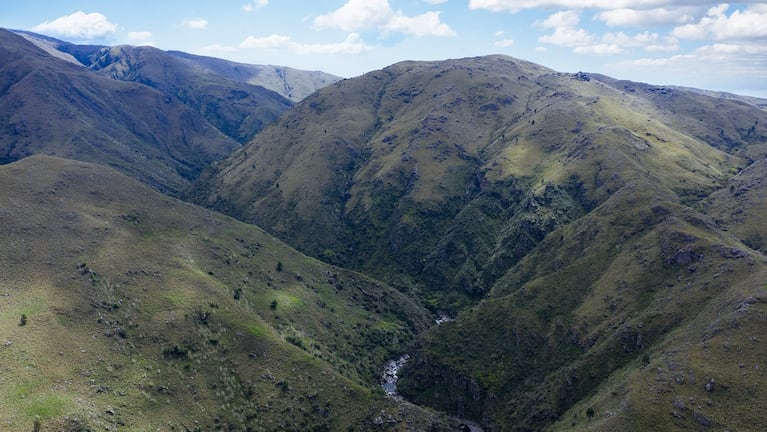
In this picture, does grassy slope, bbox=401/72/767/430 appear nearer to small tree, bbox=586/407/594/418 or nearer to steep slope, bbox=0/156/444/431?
small tree, bbox=586/407/594/418

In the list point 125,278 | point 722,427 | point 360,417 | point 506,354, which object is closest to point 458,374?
point 506,354

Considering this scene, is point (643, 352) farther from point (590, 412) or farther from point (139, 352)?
point (139, 352)

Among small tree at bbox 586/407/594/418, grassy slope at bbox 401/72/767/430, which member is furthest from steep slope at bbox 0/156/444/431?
small tree at bbox 586/407/594/418

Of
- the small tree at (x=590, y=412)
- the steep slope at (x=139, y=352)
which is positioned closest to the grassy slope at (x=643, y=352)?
the small tree at (x=590, y=412)

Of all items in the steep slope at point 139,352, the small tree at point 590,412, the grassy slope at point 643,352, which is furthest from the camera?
the small tree at point 590,412

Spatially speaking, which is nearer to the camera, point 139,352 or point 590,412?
point 590,412

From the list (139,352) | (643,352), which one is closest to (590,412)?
(643,352)

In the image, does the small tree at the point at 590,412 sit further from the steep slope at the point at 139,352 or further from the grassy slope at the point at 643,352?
the steep slope at the point at 139,352

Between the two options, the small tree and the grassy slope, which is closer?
the grassy slope

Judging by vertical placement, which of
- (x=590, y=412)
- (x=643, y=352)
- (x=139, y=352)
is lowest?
(x=590, y=412)

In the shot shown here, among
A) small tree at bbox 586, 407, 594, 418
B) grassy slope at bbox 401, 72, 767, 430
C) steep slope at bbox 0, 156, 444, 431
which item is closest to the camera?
grassy slope at bbox 401, 72, 767, 430

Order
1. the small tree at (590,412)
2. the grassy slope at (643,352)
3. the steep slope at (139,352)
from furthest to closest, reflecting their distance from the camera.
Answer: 1. the small tree at (590,412)
2. the steep slope at (139,352)
3. the grassy slope at (643,352)

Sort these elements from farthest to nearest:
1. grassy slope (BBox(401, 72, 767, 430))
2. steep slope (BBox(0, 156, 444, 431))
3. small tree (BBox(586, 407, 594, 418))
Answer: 1. small tree (BBox(586, 407, 594, 418))
2. steep slope (BBox(0, 156, 444, 431))
3. grassy slope (BBox(401, 72, 767, 430))
